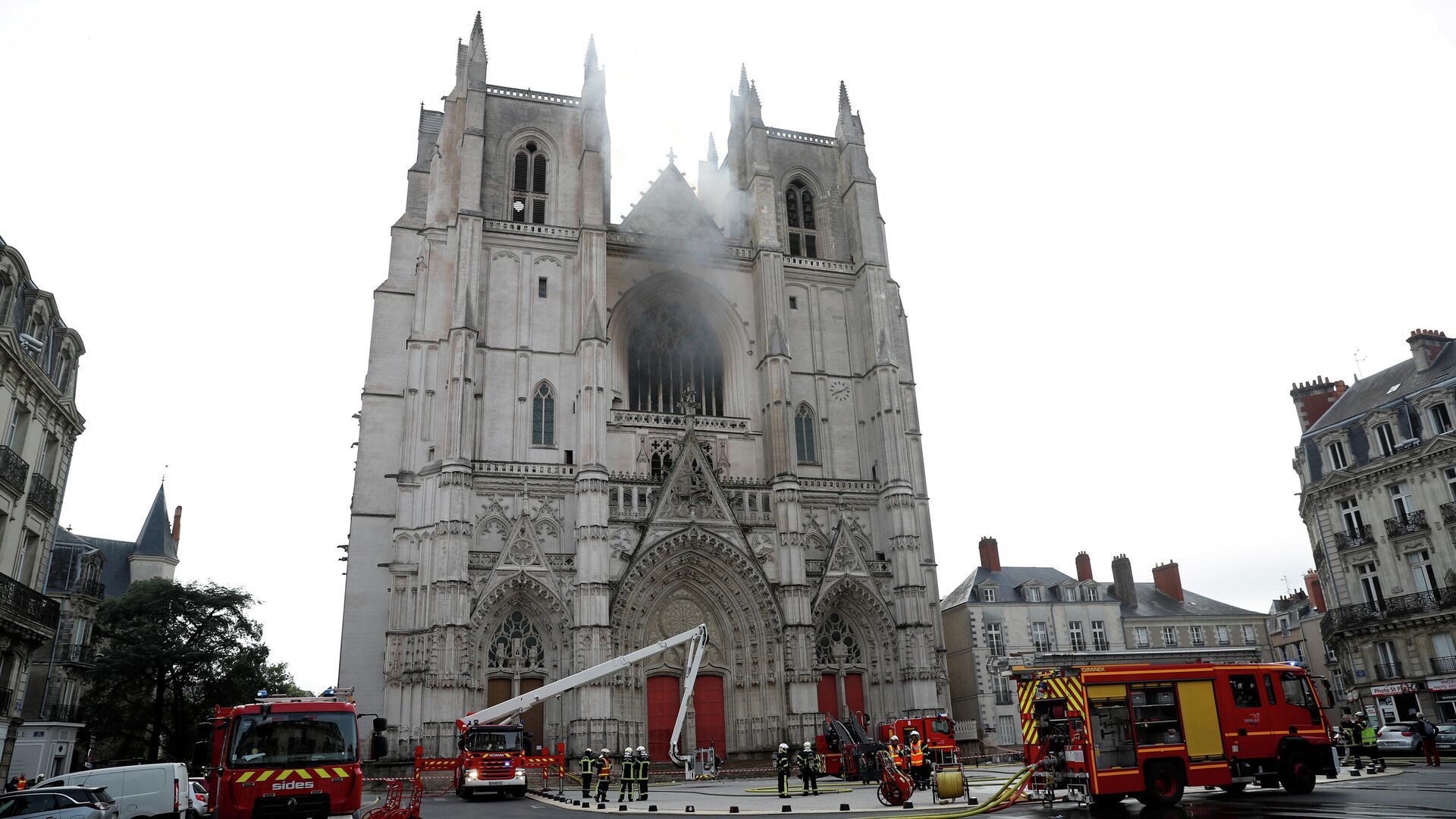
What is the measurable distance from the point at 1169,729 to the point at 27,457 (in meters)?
22.1

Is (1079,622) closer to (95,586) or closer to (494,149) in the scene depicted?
(494,149)

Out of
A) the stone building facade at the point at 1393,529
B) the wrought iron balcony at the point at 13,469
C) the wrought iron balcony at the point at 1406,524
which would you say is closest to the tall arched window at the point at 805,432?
the stone building facade at the point at 1393,529

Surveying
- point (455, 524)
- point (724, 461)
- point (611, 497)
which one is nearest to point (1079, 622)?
point (724, 461)

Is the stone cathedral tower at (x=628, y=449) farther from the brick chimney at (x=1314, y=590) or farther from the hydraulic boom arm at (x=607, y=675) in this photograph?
the brick chimney at (x=1314, y=590)

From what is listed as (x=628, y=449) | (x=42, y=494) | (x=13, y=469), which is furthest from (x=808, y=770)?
(x=42, y=494)

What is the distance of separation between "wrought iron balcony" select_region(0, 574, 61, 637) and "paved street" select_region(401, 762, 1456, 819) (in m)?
8.77

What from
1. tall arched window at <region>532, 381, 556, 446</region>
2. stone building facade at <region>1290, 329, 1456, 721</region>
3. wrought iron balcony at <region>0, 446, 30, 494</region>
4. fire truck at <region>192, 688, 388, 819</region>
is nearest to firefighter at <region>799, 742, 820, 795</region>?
fire truck at <region>192, 688, 388, 819</region>

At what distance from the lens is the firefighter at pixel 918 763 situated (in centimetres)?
1719

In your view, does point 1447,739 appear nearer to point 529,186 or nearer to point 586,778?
point 586,778

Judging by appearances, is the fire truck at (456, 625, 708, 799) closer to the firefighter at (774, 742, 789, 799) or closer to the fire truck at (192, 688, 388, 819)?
the firefighter at (774, 742, 789, 799)

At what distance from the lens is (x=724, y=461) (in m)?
32.5

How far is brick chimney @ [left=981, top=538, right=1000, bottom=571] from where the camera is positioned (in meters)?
43.8

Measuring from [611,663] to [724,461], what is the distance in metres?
9.57

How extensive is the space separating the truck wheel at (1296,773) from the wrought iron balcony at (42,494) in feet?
78.9
